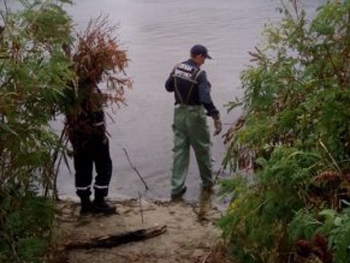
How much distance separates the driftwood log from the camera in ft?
18.5

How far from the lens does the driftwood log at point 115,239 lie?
5642 mm

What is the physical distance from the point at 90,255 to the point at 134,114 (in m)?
6.42

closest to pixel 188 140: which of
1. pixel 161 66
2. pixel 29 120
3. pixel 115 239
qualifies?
pixel 115 239

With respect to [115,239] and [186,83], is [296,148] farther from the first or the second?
[186,83]

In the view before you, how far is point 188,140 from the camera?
756 centimetres

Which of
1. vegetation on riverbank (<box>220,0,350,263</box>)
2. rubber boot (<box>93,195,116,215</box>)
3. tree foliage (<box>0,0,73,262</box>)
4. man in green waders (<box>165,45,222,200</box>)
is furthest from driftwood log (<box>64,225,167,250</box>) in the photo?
vegetation on riverbank (<box>220,0,350,263</box>)

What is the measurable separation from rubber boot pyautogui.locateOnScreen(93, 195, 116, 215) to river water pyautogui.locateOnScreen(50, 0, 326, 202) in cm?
96

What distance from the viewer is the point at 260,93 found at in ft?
12.8

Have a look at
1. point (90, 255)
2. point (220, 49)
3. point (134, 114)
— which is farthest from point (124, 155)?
point (220, 49)

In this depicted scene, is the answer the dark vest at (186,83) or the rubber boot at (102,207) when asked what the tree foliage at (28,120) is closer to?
the rubber boot at (102,207)

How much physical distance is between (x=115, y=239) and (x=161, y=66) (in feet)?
33.5

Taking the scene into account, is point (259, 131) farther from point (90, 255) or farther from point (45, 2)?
point (90, 255)

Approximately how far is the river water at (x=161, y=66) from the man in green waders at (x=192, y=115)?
12.6 inches

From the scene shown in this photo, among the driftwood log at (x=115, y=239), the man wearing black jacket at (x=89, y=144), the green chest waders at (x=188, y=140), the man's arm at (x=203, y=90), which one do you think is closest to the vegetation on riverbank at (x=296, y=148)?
the man wearing black jacket at (x=89, y=144)
